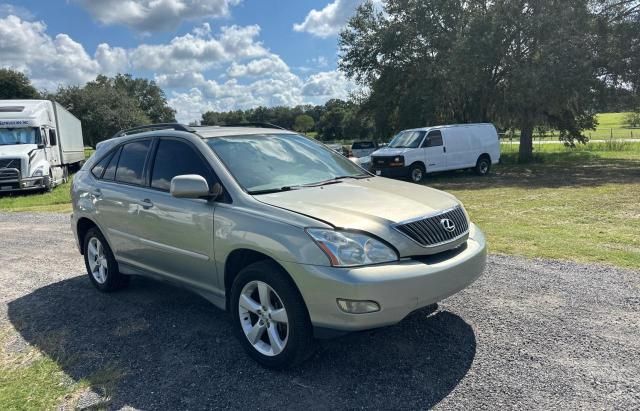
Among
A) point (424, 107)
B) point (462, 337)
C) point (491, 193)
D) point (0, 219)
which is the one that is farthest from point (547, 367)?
point (424, 107)

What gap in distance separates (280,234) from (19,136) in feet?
61.5

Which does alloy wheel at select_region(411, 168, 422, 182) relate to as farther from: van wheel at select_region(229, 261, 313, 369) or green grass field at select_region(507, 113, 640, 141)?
van wheel at select_region(229, 261, 313, 369)

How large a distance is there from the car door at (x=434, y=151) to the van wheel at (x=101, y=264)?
14.4 m

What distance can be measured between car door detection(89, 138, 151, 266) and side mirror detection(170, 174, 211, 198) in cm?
110

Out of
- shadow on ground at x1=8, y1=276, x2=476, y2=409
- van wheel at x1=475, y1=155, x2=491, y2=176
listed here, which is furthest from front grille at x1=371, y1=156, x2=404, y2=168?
shadow on ground at x1=8, y1=276, x2=476, y2=409

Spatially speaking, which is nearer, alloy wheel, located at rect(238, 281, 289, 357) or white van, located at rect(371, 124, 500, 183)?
alloy wheel, located at rect(238, 281, 289, 357)

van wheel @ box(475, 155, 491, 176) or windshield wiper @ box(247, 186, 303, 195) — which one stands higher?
windshield wiper @ box(247, 186, 303, 195)

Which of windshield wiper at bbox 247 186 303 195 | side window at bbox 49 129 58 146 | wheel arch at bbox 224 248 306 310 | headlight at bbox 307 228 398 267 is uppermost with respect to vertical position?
side window at bbox 49 129 58 146

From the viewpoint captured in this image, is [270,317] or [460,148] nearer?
[270,317]

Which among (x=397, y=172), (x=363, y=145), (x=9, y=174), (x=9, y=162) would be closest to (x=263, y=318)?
(x=397, y=172)

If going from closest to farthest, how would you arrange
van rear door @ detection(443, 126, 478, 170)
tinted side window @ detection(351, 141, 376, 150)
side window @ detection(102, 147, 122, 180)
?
1. side window @ detection(102, 147, 122, 180)
2. van rear door @ detection(443, 126, 478, 170)
3. tinted side window @ detection(351, 141, 376, 150)

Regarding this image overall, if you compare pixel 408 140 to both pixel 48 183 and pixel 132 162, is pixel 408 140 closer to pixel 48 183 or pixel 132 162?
pixel 48 183

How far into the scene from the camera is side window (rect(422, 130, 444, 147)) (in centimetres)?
1849

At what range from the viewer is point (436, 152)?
18.6m
